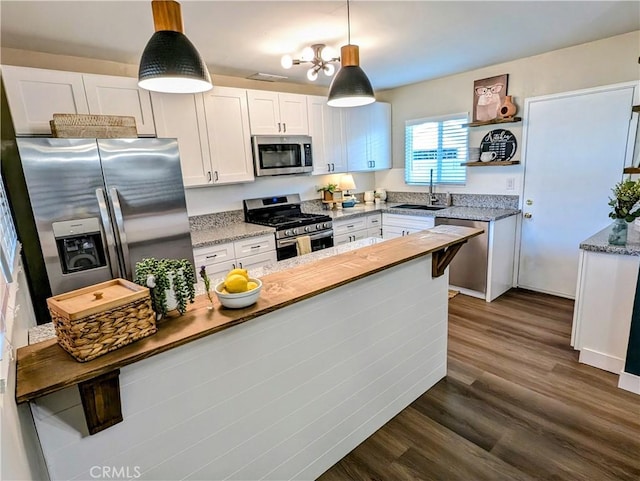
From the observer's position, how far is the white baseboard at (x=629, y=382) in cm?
224

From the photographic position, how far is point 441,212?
3.94 metres

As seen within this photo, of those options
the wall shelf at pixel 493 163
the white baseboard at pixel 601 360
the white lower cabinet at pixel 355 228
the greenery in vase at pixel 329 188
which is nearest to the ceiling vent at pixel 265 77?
the greenery in vase at pixel 329 188

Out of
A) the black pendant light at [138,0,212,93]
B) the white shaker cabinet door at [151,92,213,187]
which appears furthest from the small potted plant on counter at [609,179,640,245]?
the white shaker cabinet door at [151,92,213,187]

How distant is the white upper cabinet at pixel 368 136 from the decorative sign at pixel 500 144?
52.9 inches

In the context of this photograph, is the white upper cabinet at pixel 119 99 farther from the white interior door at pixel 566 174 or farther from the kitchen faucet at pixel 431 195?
the white interior door at pixel 566 174

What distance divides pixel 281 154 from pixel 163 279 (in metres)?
2.82

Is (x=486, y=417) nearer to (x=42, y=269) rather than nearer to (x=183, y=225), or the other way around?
(x=183, y=225)

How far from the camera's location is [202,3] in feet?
6.53

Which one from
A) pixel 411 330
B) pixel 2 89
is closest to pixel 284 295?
pixel 411 330

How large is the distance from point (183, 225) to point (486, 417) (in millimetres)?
2551

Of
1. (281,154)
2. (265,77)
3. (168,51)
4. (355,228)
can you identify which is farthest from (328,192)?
(168,51)

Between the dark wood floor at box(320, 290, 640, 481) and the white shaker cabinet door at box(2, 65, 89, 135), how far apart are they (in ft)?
9.67

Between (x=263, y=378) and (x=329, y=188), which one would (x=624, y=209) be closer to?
(x=263, y=378)

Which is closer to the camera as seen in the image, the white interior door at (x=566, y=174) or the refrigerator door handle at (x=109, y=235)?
the refrigerator door handle at (x=109, y=235)
